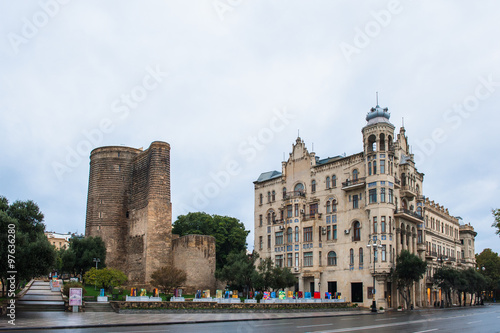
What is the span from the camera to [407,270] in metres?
46.6

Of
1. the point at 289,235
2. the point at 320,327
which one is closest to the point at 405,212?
the point at 289,235

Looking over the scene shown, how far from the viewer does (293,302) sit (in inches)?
1578

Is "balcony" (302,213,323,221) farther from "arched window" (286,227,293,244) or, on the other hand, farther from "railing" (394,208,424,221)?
"railing" (394,208,424,221)

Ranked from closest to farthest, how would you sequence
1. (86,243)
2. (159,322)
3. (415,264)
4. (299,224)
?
(159,322), (415,264), (299,224), (86,243)

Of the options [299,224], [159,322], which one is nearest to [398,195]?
[299,224]

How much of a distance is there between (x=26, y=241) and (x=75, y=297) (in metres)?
5.54

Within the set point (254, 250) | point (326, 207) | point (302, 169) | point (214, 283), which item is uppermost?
point (302, 169)

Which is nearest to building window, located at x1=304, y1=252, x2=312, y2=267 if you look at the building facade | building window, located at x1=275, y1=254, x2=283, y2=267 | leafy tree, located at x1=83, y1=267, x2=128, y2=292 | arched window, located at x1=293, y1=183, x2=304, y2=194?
building window, located at x1=275, y1=254, x2=283, y2=267

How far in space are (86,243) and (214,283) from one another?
676 inches

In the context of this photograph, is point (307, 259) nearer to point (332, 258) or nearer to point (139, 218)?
point (332, 258)

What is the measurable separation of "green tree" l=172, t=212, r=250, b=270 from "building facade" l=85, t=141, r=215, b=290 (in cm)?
1187

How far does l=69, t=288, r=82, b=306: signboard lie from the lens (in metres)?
31.3

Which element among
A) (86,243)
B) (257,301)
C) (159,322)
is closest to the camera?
(159,322)

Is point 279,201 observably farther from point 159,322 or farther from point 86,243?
point 159,322
